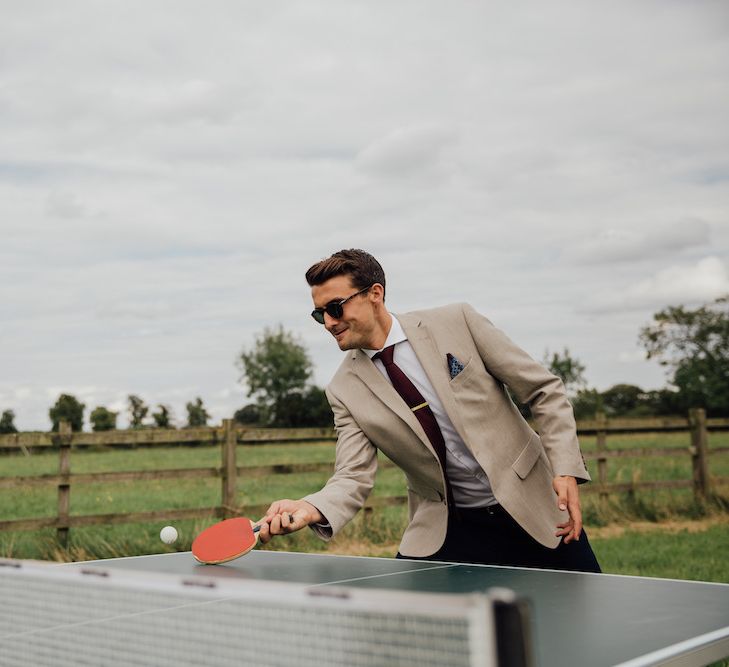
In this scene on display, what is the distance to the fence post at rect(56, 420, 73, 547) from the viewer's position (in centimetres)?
925

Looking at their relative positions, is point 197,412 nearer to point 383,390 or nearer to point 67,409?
point 67,409

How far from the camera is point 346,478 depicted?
3908mm

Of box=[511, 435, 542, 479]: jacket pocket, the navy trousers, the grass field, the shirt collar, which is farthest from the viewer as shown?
the grass field

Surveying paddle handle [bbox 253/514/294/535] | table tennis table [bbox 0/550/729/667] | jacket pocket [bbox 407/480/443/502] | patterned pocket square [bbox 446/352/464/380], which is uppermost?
patterned pocket square [bbox 446/352/464/380]

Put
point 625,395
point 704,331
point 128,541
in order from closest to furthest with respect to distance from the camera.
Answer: point 128,541, point 704,331, point 625,395

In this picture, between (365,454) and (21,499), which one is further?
(21,499)

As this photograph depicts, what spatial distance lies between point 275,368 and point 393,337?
83071mm

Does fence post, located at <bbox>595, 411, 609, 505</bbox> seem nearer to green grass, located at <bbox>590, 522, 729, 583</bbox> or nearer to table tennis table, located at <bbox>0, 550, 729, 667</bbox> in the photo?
green grass, located at <bbox>590, 522, 729, 583</bbox>

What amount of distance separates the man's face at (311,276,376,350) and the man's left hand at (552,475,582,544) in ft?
3.07

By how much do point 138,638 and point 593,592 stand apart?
138cm

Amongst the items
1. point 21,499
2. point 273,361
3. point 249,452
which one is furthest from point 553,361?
point 21,499

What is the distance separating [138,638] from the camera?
2.59 m

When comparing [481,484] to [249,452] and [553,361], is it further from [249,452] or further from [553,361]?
[553,361]

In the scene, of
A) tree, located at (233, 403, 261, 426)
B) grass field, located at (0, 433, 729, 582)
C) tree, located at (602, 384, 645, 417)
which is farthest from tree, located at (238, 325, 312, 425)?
grass field, located at (0, 433, 729, 582)
